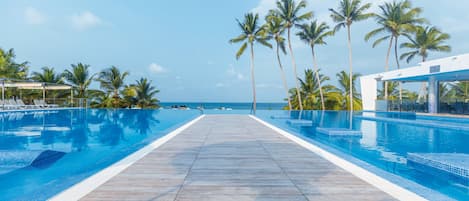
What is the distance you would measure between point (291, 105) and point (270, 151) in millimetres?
22734

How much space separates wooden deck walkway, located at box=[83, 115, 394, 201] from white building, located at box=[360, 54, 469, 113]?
1206 cm

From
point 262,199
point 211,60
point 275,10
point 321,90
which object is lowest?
point 262,199

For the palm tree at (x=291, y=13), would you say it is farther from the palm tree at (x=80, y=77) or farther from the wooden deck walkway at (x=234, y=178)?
the wooden deck walkway at (x=234, y=178)

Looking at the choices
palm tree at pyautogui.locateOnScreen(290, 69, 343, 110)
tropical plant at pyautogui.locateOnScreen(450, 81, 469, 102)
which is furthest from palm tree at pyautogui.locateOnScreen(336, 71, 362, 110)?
tropical plant at pyautogui.locateOnScreen(450, 81, 469, 102)

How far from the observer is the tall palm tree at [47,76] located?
82.5 feet

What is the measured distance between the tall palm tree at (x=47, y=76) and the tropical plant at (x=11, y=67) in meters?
0.70

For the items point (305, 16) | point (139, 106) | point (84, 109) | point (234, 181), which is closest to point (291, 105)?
point (305, 16)

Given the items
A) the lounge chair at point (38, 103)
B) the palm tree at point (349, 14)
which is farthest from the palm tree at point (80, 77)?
the palm tree at point (349, 14)

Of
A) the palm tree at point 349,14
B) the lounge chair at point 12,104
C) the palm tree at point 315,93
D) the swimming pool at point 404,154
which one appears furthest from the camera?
the palm tree at point 315,93

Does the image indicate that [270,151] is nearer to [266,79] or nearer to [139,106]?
[139,106]

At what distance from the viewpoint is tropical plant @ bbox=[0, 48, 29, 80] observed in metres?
20.9

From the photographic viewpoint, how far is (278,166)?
475 cm

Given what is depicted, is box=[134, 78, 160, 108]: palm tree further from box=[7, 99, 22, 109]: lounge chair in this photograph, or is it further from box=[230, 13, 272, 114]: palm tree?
box=[7, 99, 22, 109]: lounge chair

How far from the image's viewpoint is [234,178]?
4.03 meters
